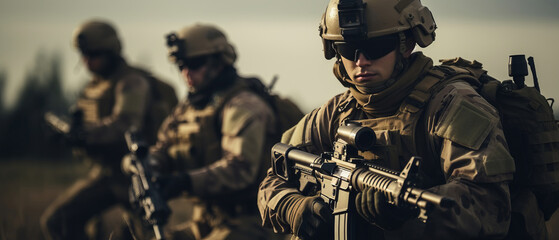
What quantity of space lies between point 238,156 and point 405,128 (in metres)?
3.09

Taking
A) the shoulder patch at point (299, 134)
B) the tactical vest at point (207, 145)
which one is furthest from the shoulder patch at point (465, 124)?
the tactical vest at point (207, 145)

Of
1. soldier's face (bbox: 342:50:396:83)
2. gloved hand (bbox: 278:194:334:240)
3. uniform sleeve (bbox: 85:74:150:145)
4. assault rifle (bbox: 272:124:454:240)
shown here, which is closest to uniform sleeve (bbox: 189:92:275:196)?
assault rifle (bbox: 272:124:454:240)

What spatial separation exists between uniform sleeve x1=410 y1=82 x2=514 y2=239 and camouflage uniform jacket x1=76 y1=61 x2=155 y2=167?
19.4 ft

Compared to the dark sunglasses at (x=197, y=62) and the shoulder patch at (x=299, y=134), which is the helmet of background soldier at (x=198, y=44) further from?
the shoulder patch at (x=299, y=134)

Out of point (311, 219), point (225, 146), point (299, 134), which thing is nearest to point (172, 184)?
point (225, 146)

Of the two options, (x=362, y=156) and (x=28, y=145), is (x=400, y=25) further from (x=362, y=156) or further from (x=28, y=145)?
(x=28, y=145)

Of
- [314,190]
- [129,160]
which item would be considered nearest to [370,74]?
[314,190]

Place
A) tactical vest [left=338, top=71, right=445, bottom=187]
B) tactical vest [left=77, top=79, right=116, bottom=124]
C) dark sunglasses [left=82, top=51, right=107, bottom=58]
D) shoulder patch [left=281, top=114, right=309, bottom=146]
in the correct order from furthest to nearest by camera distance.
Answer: dark sunglasses [left=82, top=51, right=107, bottom=58], tactical vest [left=77, top=79, right=116, bottom=124], shoulder patch [left=281, top=114, right=309, bottom=146], tactical vest [left=338, top=71, right=445, bottom=187]

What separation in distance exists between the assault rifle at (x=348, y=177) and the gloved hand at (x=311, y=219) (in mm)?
55

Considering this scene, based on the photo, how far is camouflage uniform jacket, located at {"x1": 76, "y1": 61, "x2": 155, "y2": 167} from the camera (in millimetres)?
10117

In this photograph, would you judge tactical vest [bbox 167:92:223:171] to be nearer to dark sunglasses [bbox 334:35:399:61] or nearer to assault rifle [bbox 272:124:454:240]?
assault rifle [bbox 272:124:454:240]

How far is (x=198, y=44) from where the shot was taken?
28.3ft

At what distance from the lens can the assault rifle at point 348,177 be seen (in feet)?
13.8

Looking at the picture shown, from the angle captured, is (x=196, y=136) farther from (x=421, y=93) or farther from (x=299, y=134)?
(x=421, y=93)
